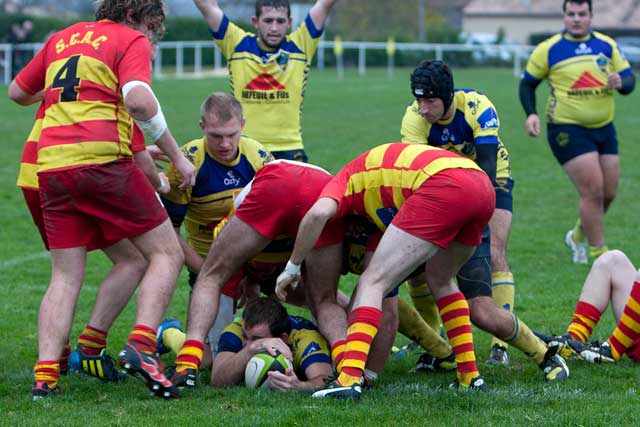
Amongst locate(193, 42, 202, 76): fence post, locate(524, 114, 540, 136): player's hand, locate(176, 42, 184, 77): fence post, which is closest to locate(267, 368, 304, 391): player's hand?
locate(524, 114, 540, 136): player's hand

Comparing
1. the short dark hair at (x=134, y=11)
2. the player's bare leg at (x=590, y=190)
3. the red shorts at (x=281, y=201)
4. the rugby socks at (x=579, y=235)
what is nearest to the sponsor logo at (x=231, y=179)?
the red shorts at (x=281, y=201)

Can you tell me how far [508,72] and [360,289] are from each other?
38124mm

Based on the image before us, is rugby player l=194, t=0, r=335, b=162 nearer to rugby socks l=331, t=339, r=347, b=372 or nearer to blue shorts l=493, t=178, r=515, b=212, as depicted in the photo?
blue shorts l=493, t=178, r=515, b=212

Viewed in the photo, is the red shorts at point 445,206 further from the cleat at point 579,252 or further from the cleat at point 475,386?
the cleat at point 579,252

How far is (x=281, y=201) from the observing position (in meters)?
5.72

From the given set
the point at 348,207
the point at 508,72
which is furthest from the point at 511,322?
the point at 508,72

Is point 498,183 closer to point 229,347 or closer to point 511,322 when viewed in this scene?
point 511,322

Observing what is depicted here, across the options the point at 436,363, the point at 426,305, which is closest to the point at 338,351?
the point at 436,363

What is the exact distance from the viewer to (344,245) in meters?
5.94

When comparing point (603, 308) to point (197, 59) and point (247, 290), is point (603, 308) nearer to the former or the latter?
point (247, 290)

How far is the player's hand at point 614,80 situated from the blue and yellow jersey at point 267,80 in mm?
2977

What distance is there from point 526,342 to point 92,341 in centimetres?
248

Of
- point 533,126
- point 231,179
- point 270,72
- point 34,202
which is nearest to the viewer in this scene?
point 34,202

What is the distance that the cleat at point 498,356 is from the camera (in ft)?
21.0
